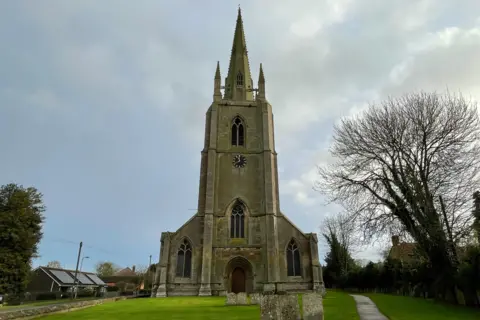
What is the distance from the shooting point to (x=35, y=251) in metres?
32.6

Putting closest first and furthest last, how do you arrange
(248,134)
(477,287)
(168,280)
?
(477,287) < (168,280) < (248,134)

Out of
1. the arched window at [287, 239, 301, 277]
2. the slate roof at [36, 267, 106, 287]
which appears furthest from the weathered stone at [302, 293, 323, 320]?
the slate roof at [36, 267, 106, 287]

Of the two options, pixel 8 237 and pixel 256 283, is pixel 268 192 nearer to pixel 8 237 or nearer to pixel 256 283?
pixel 256 283

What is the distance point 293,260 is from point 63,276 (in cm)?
3999

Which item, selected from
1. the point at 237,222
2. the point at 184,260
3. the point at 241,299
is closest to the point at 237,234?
the point at 237,222

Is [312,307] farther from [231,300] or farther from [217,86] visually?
[217,86]

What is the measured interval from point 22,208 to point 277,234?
24220mm

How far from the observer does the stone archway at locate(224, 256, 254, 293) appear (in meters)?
28.9

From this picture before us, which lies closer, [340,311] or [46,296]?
[340,311]

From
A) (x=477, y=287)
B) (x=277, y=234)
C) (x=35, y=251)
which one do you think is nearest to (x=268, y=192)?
(x=277, y=234)

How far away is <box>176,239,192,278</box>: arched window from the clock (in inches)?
348

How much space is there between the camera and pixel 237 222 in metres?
31.1

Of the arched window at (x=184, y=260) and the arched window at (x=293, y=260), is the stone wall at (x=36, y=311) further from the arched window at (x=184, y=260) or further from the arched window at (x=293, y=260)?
A: the arched window at (x=293, y=260)

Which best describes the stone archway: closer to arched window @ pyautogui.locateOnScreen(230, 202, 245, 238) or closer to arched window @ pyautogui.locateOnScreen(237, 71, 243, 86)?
arched window @ pyautogui.locateOnScreen(230, 202, 245, 238)
